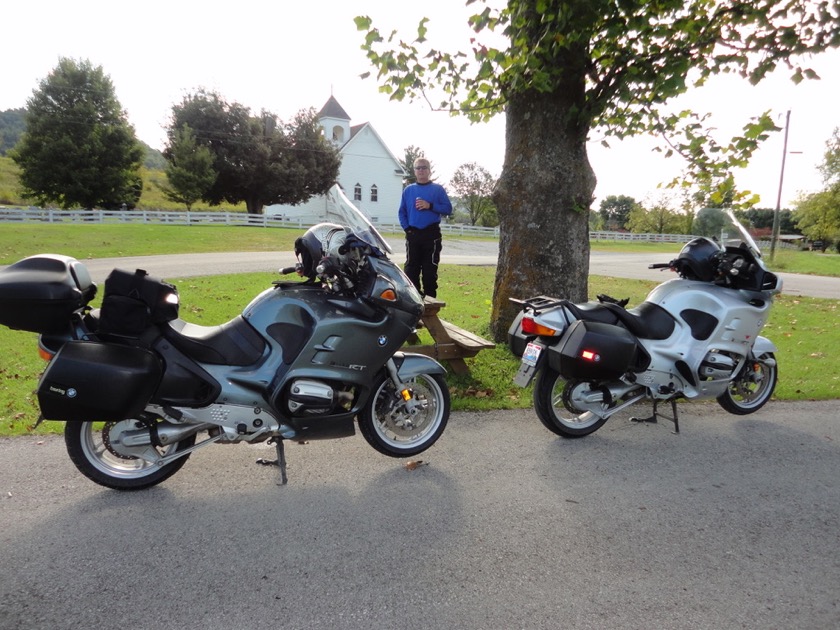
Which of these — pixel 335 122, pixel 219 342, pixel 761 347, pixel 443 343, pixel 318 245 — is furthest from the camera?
pixel 335 122

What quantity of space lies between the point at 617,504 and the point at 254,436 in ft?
7.37

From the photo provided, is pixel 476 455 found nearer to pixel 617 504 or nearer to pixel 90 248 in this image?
pixel 617 504

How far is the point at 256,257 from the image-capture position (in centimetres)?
1847

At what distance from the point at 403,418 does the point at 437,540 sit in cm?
113

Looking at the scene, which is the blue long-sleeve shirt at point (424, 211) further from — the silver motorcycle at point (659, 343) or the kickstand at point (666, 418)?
Result: the kickstand at point (666, 418)

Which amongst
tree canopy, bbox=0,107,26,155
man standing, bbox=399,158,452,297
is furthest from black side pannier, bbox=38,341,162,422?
tree canopy, bbox=0,107,26,155

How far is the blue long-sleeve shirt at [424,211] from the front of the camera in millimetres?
7395

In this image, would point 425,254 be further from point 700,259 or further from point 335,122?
point 335,122

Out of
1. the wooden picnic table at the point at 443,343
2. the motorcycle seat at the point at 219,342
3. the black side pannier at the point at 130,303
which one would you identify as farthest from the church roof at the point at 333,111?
the black side pannier at the point at 130,303

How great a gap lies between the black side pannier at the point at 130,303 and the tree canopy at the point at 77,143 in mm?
40534

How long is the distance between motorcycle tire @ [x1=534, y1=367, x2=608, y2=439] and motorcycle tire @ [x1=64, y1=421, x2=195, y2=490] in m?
2.51

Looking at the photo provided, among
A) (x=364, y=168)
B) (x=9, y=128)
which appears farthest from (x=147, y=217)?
(x=9, y=128)

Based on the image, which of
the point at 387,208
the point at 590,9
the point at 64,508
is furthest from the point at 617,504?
the point at 387,208

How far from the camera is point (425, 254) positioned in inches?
295
